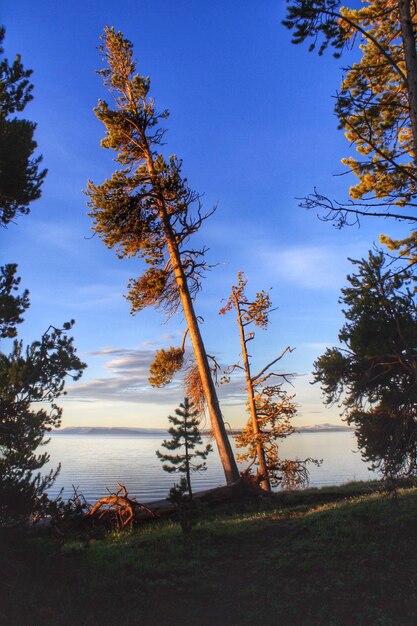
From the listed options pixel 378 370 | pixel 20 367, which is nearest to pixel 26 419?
pixel 20 367

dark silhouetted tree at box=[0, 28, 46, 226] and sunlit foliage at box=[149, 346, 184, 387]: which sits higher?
dark silhouetted tree at box=[0, 28, 46, 226]

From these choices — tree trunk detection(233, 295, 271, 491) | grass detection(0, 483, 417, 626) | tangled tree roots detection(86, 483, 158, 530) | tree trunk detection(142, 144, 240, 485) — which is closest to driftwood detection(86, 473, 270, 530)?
tangled tree roots detection(86, 483, 158, 530)

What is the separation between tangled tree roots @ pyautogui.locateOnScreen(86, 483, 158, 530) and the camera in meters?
12.4

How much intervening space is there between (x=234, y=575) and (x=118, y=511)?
216 inches

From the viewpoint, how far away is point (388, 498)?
1197 cm

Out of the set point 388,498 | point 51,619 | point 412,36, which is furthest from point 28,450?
Result: point 412,36

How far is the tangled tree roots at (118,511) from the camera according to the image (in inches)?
490

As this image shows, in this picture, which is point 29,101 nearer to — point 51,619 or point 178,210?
point 178,210

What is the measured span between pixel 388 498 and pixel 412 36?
36.0 ft

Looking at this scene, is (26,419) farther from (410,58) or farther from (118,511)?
(410,58)

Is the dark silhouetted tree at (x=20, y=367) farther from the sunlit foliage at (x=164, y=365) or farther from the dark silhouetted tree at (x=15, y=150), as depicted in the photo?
the sunlit foliage at (x=164, y=365)

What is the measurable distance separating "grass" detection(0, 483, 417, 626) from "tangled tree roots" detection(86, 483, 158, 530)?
1256mm

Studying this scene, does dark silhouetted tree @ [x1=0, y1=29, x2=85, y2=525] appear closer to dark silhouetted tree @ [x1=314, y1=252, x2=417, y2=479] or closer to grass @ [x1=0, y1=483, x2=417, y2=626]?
grass @ [x1=0, y1=483, x2=417, y2=626]

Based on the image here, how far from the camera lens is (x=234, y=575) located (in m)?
8.38
